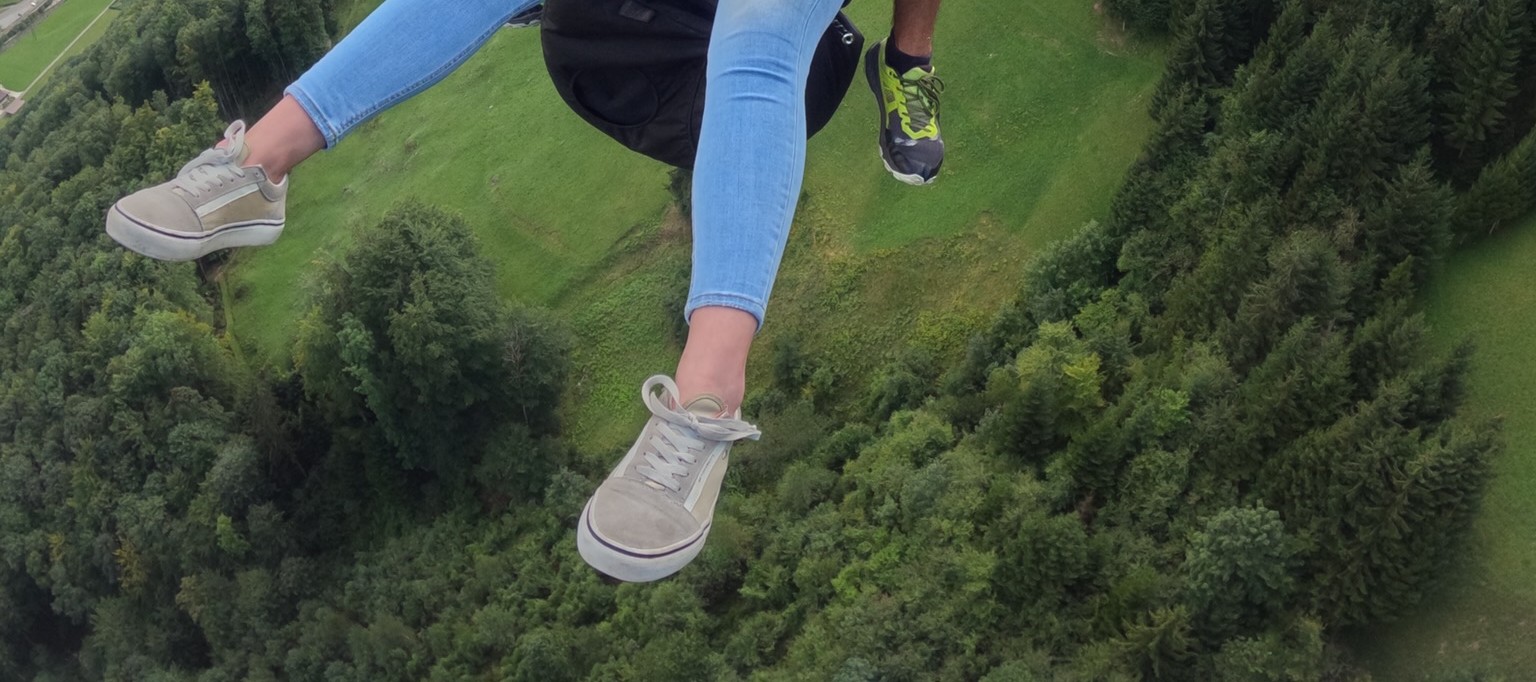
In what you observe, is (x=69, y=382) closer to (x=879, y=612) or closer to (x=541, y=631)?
(x=541, y=631)

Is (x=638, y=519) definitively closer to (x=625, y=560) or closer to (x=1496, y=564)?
(x=625, y=560)

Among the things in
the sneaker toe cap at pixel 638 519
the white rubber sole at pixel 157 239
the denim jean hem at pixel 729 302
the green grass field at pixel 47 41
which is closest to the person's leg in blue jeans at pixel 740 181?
the denim jean hem at pixel 729 302

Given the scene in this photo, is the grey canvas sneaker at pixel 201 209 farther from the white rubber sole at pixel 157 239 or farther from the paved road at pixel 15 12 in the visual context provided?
the paved road at pixel 15 12

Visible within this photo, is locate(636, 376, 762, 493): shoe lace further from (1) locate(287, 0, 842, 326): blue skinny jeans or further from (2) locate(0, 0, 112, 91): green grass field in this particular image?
(2) locate(0, 0, 112, 91): green grass field

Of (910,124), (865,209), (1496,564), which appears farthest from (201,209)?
(865,209)

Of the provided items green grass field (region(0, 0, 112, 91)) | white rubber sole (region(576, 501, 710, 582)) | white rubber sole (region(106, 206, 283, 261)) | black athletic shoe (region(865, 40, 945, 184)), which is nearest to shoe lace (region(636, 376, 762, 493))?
white rubber sole (region(576, 501, 710, 582))

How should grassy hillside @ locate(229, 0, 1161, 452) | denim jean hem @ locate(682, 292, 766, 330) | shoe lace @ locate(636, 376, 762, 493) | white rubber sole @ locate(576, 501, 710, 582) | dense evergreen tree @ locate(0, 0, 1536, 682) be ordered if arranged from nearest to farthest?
denim jean hem @ locate(682, 292, 766, 330)
white rubber sole @ locate(576, 501, 710, 582)
shoe lace @ locate(636, 376, 762, 493)
dense evergreen tree @ locate(0, 0, 1536, 682)
grassy hillside @ locate(229, 0, 1161, 452)
